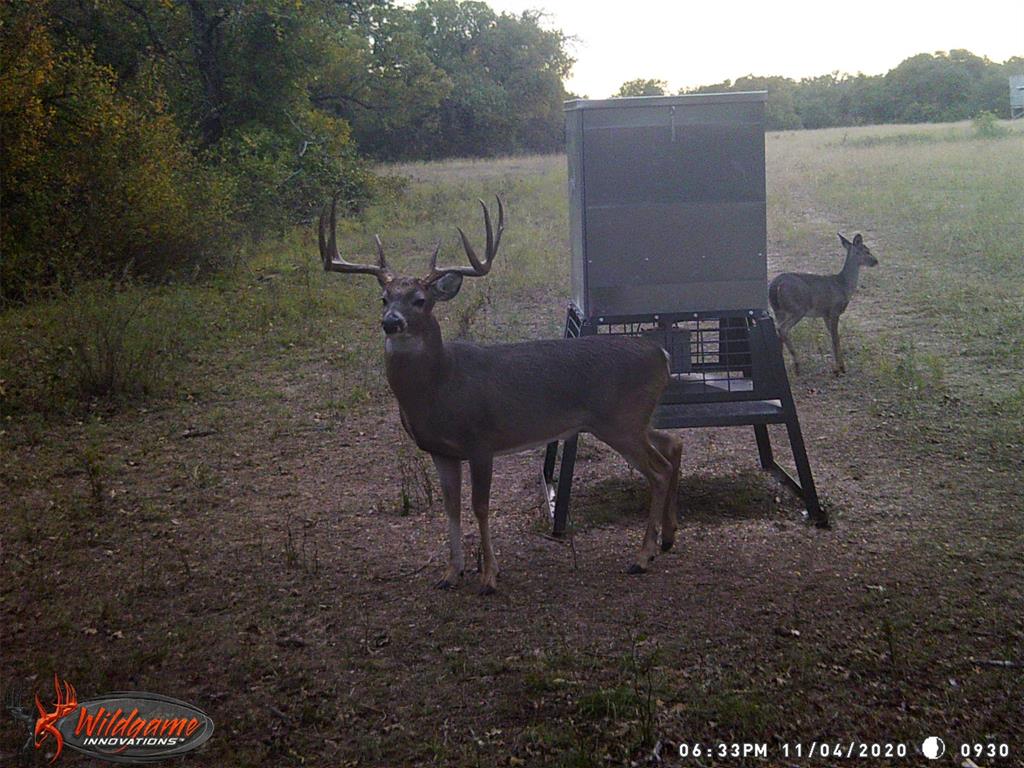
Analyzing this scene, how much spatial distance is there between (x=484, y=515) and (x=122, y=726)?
5.64 feet

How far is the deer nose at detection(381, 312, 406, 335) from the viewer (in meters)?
4.52

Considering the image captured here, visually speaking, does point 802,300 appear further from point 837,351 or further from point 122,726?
point 122,726

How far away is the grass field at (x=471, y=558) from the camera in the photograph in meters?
3.59

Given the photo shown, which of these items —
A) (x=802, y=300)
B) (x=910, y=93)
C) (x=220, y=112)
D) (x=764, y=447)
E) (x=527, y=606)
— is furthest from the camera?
(x=220, y=112)

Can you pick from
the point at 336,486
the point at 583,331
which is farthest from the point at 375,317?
the point at 583,331

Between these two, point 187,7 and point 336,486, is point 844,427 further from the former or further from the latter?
point 187,7

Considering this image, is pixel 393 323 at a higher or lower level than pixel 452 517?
higher

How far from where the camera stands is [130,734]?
143 inches

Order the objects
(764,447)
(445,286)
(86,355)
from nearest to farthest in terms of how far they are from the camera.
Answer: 1. (445,286)
2. (764,447)
3. (86,355)

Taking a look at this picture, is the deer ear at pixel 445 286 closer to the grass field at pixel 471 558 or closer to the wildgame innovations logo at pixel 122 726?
the grass field at pixel 471 558

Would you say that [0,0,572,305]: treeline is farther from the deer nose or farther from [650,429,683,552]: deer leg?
[650,429,683,552]: deer leg

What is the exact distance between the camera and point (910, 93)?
1467cm

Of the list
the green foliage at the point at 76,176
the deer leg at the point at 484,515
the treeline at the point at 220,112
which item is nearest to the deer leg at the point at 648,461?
the deer leg at the point at 484,515

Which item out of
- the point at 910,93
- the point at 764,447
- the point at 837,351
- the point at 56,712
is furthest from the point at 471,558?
the point at 910,93
